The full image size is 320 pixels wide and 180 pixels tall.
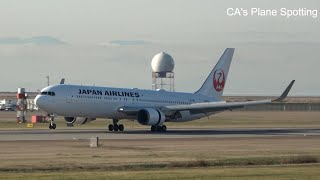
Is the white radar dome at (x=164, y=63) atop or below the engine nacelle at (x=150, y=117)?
atop

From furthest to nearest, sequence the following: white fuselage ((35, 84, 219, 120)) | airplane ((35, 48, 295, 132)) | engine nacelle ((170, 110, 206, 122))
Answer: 1. engine nacelle ((170, 110, 206, 122))
2. airplane ((35, 48, 295, 132))
3. white fuselage ((35, 84, 219, 120))

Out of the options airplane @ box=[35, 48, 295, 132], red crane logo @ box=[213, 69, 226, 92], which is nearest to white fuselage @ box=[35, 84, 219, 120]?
airplane @ box=[35, 48, 295, 132]

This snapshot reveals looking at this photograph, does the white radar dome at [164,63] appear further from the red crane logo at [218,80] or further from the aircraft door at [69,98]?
the aircraft door at [69,98]

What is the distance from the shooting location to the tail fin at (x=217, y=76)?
76750 mm

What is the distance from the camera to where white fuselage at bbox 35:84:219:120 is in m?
63.3

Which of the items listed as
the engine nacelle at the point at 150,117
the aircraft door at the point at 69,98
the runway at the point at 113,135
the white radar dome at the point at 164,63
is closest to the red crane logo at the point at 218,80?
the engine nacelle at the point at 150,117

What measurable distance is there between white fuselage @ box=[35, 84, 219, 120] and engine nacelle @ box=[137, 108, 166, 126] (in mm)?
1705

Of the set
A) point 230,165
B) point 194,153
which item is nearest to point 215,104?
point 194,153

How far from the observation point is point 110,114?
6644 cm

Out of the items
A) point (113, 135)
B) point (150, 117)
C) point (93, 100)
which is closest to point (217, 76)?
point (150, 117)

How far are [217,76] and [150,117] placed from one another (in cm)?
1382

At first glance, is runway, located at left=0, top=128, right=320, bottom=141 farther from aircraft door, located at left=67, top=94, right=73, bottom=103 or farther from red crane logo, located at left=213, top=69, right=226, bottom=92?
red crane logo, located at left=213, top=69, right=226, bottom=92

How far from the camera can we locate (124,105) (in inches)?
2628

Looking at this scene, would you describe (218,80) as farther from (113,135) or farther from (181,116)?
(113,135)
